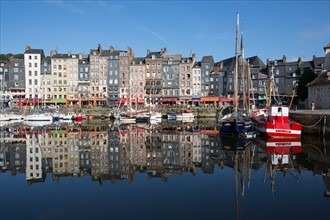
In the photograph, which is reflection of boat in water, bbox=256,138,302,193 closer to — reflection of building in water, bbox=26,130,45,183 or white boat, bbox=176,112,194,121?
reflection of building in water, bbox=26,130,45,183

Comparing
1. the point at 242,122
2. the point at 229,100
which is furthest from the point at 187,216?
the point at 229,100

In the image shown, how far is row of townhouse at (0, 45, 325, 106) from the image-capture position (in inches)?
3078

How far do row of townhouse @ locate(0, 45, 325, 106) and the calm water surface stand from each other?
178 feet

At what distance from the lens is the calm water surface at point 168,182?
34.9 feet

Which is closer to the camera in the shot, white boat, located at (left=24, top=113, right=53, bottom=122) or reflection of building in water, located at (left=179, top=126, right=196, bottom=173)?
reflection of building in water, located at (left=179, top=126, right=196, bottom=173)

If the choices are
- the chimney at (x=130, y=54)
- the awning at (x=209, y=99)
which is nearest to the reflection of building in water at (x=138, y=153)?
the awning at (x=209, y=99)

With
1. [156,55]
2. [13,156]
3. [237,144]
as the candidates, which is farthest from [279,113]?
[156,55]

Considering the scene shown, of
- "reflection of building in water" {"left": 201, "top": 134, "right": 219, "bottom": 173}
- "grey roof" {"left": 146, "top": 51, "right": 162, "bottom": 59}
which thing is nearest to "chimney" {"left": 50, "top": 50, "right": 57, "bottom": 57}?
"grey roof" {"left": 146, "top": 51, "right": 162, "bottom": 59}

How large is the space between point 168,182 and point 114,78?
67.0 metres

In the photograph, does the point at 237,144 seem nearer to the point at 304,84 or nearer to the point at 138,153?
the point at 138,153

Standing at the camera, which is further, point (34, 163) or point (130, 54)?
point (130, 54)

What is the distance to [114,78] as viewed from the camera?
79.5 metres

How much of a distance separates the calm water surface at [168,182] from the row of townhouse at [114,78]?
5436 centimetres

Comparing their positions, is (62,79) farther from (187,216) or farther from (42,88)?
(187,216)
